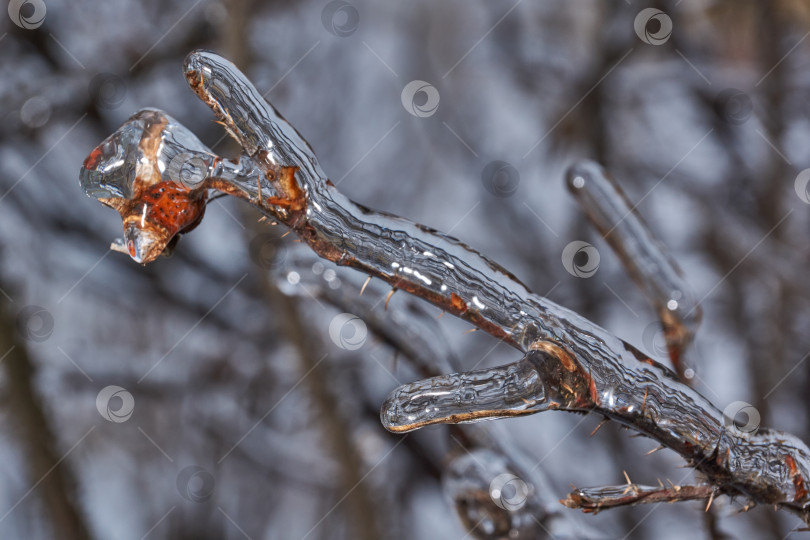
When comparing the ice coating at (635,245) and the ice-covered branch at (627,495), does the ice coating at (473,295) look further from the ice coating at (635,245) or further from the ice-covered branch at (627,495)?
the ice coating at (635,245)

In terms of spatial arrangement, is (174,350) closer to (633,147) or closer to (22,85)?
(22,85)

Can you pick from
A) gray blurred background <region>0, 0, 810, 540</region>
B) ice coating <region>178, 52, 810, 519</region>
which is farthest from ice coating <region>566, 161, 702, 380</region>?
gray blurred background <region>0, 0, 810, 540</region>

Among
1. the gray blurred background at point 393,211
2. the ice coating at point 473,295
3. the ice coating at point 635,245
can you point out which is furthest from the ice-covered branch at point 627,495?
the gray blurred background at point 393,211

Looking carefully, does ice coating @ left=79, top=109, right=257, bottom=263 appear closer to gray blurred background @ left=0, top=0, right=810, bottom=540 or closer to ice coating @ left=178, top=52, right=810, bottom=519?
ice coating @ left=178, top=52, right=810, bottom=519

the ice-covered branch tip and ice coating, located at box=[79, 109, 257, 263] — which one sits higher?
the ice-covered branch tip

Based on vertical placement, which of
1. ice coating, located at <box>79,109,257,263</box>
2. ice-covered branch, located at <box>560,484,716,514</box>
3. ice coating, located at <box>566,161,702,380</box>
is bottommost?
ice coating, located at <box>79,109,257,263</box>

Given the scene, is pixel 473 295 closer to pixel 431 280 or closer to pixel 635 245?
pixel 431 280
